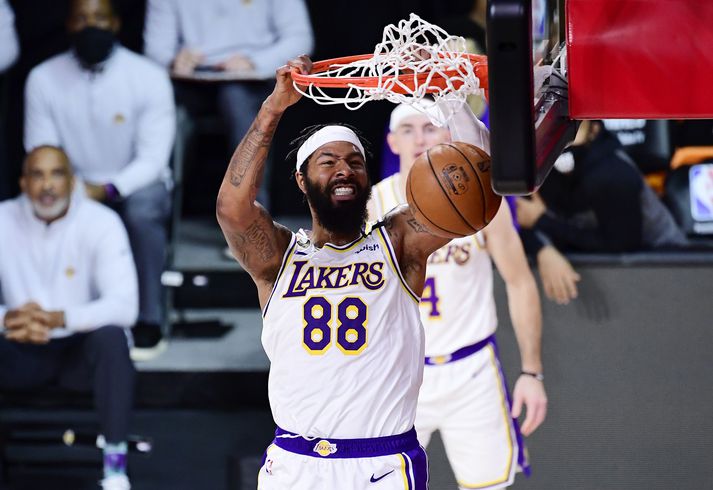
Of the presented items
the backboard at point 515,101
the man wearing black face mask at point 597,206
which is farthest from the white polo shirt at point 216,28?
the backboard at point 515,101

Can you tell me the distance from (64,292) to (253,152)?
2928 millimetres

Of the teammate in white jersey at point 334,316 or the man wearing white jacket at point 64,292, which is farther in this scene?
the man wearing white jacket at point 64,292

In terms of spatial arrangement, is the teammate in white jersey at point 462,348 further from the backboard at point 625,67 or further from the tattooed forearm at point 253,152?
the backboard at point 625,67

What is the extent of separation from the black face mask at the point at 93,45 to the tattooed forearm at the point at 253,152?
3.31 m

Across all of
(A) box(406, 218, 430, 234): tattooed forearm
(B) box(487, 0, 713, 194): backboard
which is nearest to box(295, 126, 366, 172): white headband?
(A) box(406, 218, 430, 234): tattooed forearm

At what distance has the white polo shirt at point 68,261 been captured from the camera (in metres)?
6.23

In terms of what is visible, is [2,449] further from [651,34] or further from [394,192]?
[651,34]

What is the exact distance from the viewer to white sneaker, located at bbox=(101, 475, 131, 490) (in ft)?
18.8

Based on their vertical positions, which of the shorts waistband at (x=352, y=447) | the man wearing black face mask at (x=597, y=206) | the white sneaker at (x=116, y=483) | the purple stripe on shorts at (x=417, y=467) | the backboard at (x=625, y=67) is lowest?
the white sneaker at (x=116, y=483)

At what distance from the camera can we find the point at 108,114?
21.9 feet

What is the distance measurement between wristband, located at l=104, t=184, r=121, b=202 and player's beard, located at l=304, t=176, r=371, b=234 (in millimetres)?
2972

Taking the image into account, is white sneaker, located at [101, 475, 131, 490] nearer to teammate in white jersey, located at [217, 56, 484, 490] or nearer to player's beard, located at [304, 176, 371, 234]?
teammate in white jersey, located at [217, 56, 484, 490]

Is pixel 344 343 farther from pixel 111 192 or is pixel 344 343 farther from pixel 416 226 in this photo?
pixel 111 192

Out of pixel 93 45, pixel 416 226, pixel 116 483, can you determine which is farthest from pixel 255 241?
pixel 93 45
